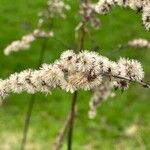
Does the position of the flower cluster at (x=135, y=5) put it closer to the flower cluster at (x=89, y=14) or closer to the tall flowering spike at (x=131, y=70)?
the tall flowering spike at (x=131, y=70)

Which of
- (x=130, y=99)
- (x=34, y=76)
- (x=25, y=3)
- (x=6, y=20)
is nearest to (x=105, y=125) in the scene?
(x=130, y=99)

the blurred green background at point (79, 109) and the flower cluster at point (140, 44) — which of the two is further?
the blurred green background at point (79, 109)

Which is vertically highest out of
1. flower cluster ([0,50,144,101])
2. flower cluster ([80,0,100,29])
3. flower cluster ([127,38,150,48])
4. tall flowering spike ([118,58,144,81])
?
flower cluster ([80,0,100,29])

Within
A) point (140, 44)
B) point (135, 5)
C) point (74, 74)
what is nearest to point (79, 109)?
point (140, 44)

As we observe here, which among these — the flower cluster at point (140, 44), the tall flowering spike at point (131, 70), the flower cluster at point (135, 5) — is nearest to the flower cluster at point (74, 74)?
the tall flowering spike at point (131, 70)

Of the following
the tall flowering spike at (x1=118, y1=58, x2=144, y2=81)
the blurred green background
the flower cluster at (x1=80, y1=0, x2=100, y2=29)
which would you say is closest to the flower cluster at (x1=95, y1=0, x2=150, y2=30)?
the tall flowering spike at (x1=118, y1=58, x2=144, y2=81)

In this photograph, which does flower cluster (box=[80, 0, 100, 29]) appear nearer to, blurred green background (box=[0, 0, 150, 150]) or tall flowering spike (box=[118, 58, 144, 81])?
blurred green background (box=[0, 0, 150, 150])
